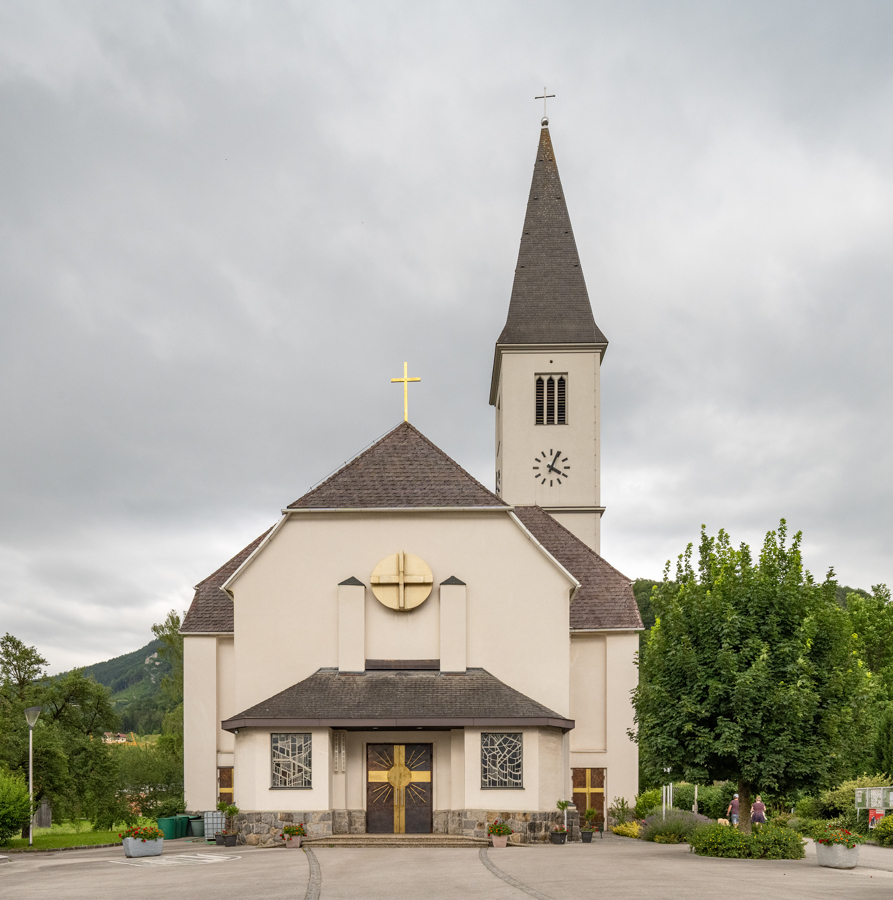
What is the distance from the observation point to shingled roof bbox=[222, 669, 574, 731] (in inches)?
1011

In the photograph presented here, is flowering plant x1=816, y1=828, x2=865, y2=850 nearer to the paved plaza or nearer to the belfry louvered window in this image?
the paved plaza

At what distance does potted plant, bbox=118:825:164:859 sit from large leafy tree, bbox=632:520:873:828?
1068cm

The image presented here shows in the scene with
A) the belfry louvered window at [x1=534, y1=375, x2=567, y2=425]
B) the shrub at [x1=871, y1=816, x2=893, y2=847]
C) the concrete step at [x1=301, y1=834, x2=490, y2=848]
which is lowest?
the shrub at [x1=871, y1=816, x2=893, y2=847]

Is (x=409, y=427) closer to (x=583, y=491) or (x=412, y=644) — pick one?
(x=412, y=644)

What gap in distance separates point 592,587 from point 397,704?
10639 millimetres

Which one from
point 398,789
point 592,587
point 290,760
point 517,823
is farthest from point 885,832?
point 290,760

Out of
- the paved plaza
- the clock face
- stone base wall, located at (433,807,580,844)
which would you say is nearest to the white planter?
the paved plaza

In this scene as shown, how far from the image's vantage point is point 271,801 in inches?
1005

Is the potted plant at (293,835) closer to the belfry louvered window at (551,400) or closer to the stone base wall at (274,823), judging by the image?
the stone base wall at (274,823)

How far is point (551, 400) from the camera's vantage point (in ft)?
149

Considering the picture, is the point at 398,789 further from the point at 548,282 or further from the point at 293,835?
the point at 548,282

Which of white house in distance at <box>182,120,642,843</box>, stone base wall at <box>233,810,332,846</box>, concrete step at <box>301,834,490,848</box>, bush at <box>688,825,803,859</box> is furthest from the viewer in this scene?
white house in distance at <box>182,120,642,843</box>

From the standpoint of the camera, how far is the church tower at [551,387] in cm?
4409

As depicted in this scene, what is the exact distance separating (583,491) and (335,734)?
65.9 feet
